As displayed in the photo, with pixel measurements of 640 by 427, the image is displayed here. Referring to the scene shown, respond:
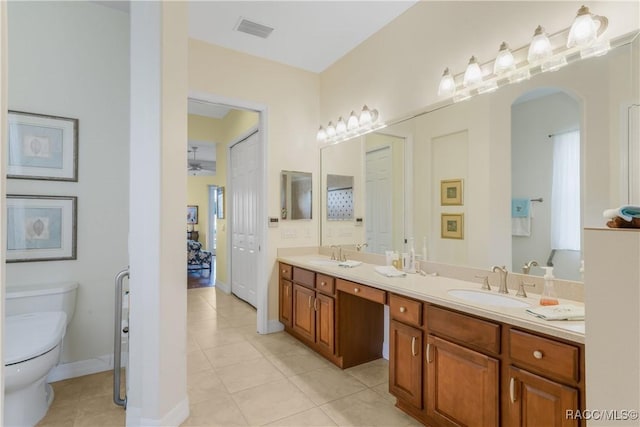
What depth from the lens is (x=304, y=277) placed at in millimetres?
2939

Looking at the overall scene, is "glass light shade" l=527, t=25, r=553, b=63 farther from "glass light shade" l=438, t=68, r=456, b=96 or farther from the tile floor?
the tile floor

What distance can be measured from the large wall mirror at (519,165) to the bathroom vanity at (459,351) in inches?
13.7

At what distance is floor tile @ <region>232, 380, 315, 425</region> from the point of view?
194 centimetres

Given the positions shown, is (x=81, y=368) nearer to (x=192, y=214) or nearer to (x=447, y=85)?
(x=447, y=85)

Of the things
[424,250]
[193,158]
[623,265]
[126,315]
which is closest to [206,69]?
[126,315]

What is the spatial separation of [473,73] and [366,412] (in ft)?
7.45

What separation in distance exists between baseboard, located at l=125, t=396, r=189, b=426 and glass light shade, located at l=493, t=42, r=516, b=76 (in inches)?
110

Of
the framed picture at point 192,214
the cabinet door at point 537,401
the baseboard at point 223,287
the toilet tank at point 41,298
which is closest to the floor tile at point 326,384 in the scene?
the cabinet door at point 537,401

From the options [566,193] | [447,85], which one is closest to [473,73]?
[447,85]

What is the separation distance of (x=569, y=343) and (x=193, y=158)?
7.90 metres

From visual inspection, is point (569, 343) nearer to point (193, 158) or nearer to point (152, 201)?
point (152, 201)

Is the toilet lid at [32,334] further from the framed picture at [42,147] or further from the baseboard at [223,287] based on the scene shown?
the baseboard at [223,287]

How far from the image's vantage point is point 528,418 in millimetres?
1294

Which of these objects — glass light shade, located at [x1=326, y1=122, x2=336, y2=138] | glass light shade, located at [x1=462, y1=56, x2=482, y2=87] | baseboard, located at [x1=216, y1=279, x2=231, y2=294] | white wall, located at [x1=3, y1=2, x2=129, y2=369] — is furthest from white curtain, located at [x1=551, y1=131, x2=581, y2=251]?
baseboard, located at [x1=216, y1=279, x2=231, y2=294]
